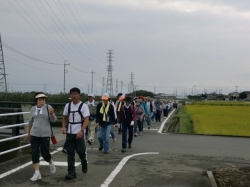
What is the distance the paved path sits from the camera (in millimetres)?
7008

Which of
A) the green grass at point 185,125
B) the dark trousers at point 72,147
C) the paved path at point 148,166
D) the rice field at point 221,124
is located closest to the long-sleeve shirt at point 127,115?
the paved path at point 148,166

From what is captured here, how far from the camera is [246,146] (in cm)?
1320

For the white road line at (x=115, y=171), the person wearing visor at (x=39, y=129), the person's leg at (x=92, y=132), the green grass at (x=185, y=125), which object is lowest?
the green grass at (x=185, y=125)

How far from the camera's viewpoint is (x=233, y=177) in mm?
7133

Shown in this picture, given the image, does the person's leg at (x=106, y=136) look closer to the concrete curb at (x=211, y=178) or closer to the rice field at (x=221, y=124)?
the concrete curb at (x=211, y=178)

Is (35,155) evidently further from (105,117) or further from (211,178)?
(211,178)

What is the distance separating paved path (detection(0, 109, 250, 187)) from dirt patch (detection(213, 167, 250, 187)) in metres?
0.25

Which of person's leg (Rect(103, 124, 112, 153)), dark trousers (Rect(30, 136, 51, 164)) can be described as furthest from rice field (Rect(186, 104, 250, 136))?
dark trousers (Rect(30, 136, 51, 164))

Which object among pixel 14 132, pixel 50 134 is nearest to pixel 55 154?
pixel 14 132

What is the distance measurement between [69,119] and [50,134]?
467 millimetres

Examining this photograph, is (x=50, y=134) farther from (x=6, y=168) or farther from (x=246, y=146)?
(x=246, y=146)

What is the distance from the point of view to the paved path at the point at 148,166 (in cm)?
701

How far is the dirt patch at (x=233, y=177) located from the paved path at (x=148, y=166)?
0.25 m

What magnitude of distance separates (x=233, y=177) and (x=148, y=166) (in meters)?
2.19
